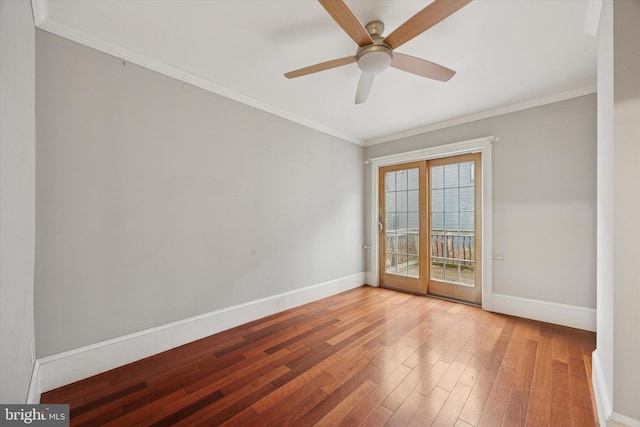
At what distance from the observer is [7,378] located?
1.08m

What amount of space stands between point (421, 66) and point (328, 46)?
0.76 metres

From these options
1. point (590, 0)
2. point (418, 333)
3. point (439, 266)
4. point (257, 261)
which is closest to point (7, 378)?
point (257, 261)

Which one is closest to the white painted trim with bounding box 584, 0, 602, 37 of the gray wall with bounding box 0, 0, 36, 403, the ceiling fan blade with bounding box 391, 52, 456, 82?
the ceiling fan blade with bounding box 391, 52, 456, 82

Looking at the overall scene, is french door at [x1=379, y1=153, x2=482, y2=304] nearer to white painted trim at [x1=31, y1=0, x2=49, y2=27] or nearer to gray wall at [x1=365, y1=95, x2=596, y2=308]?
gray wall at [x1=365, y1=95, x2=596, y2=308]

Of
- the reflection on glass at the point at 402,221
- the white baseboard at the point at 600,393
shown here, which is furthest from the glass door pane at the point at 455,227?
the white baseboard at the point at 600,393

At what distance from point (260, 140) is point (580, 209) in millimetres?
3613

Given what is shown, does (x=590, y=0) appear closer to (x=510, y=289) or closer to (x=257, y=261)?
(x=510, y=289)

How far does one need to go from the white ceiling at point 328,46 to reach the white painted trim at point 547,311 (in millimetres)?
2320

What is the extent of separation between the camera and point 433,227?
396 centimetres

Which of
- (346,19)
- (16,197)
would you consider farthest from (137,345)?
(346,19)

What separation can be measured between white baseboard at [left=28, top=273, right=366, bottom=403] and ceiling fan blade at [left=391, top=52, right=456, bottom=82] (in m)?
2.76

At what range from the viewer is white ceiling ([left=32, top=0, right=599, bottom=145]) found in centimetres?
171

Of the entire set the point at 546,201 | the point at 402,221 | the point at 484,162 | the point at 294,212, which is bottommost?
the point at 402,221

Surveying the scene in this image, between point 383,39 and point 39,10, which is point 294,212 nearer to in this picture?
point 383,39
